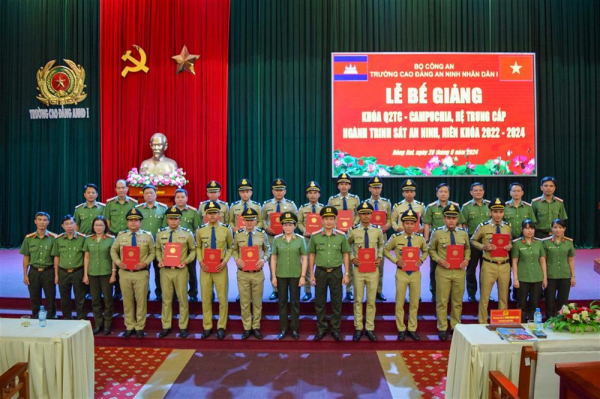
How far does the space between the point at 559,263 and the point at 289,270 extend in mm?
3218

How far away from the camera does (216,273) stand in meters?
5.74

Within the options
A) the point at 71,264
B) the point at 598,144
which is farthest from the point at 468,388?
the point at 598,144

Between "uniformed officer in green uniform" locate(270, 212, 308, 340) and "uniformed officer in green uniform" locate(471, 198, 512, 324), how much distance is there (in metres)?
2.16

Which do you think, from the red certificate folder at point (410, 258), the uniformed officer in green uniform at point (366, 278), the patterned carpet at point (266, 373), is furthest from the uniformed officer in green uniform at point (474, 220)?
the uniformed officer in green uniform at point (366, 278)

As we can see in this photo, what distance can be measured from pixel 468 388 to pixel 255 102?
788cm

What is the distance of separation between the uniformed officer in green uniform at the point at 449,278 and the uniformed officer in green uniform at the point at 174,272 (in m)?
2.98

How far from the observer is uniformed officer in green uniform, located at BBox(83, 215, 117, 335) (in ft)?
19.4

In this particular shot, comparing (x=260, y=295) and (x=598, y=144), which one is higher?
(x=598, y=144)

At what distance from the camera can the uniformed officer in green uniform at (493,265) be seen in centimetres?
576

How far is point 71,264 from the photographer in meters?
5.96

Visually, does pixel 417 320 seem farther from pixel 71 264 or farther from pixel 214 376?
pixel 71 264

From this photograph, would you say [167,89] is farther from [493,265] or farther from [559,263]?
[559,263]

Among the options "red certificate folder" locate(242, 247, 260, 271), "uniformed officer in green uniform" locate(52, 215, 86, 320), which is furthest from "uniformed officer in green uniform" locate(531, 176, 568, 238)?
"uniformed officer in green uniform" locate(52, 215, 86, 320)

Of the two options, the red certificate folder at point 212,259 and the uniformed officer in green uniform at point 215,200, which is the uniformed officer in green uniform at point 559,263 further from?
the uniformed officer in green uniform at point 215,200
